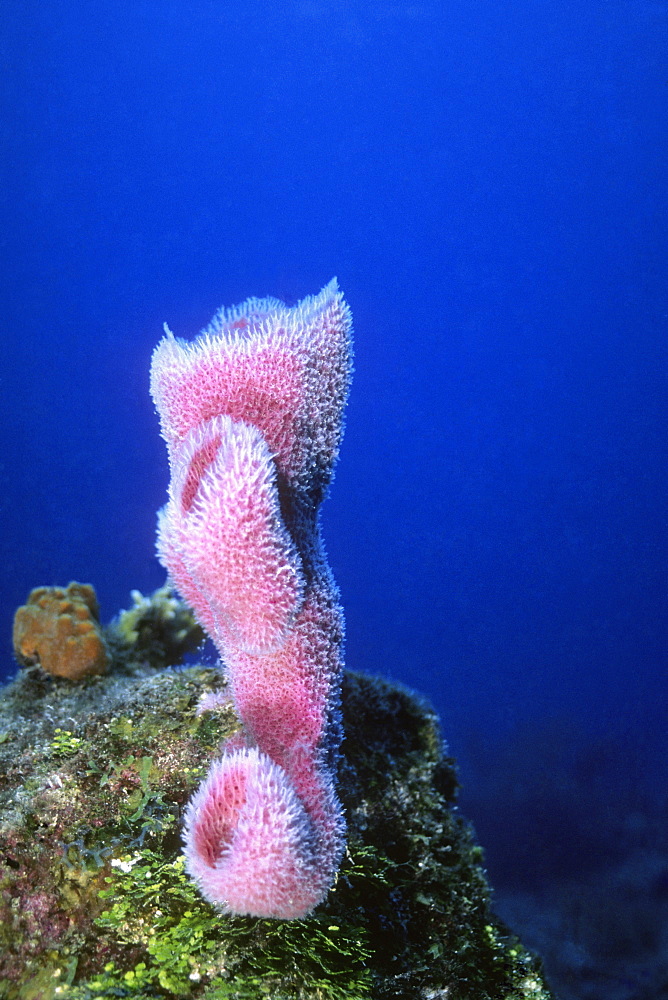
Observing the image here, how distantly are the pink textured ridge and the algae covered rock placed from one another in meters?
0.22

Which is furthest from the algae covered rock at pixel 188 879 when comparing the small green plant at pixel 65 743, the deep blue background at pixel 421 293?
the deep blue background at pixel 421 293

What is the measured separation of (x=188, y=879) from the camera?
1.66 m

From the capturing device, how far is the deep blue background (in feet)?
58.9

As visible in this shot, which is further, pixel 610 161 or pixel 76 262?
pixel 610 161

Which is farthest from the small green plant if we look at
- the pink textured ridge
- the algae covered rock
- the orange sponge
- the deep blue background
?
the deep blue background

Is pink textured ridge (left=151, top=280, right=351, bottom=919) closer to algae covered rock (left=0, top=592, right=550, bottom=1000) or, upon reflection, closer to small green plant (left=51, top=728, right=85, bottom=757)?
algae covered rock (left=0, top=592, right=550, bottom=1000)

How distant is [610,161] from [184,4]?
17328 mm

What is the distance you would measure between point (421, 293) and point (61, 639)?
24459 mm

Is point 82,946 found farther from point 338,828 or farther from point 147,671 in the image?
point 147,671

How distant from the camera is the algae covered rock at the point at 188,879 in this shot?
1.52m

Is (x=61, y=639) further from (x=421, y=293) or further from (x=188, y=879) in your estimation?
(x=421, y=293)

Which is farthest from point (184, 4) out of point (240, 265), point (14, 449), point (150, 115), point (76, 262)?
point (14, 449)

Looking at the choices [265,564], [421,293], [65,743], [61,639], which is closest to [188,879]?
[65,743]

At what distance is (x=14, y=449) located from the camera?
16.5 m
